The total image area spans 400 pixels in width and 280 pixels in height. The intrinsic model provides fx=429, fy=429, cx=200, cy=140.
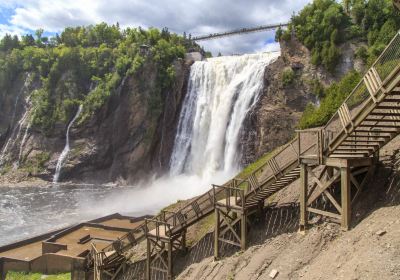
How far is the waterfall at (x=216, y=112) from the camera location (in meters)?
48.1

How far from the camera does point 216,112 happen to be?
52594 mm

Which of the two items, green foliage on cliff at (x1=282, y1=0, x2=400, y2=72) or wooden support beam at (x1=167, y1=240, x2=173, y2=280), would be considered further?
green foliage on cliff at (x1=282, y1=0, x2=400, y2=72)

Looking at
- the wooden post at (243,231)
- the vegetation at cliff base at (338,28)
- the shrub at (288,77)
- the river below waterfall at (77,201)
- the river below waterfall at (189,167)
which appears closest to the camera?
the wooden post at (243,231)

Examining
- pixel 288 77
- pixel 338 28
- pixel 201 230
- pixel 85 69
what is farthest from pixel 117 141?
pixel 201 230

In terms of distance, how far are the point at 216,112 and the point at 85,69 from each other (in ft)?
116

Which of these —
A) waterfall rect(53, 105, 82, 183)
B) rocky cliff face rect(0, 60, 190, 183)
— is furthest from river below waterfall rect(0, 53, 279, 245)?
waterfall rect(53, 105, 82, 183)

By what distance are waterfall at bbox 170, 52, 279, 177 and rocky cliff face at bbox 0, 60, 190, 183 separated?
12.5ft

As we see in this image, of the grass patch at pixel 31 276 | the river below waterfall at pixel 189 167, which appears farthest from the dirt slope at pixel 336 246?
the river below waterfall at pixel 189 167

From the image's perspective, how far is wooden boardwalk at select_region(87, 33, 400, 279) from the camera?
1345 cm

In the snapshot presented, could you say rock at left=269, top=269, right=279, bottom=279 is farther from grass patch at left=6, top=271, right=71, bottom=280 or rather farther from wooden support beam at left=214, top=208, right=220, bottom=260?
grass patch at left=6, top=271, right=71, bottom=280

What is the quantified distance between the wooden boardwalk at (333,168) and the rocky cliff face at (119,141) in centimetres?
3901

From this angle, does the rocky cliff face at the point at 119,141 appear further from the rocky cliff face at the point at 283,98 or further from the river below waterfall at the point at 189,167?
the rocky cliff face at the point at 283,98

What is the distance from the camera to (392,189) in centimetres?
1483

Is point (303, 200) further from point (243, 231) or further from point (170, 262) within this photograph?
point (170, 262)
